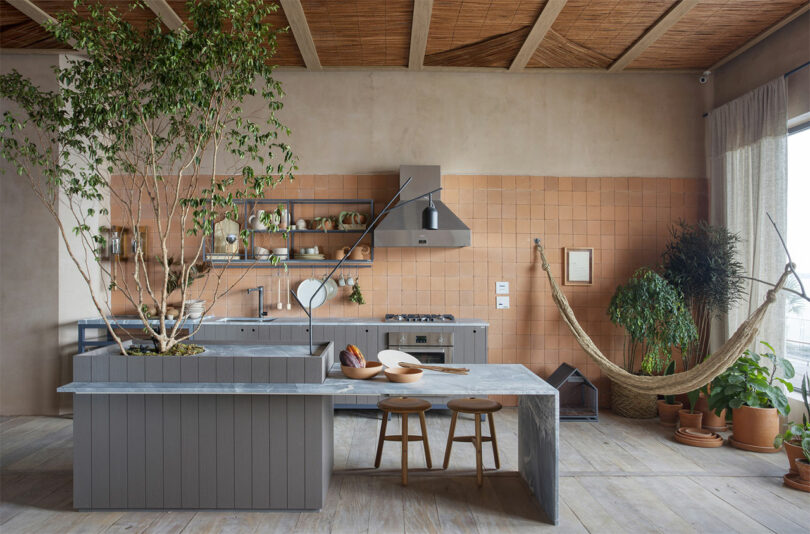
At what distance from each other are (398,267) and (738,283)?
2996mm

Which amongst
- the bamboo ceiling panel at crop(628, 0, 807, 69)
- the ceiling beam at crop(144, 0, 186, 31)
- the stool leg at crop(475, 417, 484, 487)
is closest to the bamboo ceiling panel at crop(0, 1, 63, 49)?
the ceiling beam at crop(144, 0, 186, 31)

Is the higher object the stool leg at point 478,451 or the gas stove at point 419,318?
the gas stove at point 419,318

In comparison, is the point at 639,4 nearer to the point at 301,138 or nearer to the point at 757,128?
the point at 757,128

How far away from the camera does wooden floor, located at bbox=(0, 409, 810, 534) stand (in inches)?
108

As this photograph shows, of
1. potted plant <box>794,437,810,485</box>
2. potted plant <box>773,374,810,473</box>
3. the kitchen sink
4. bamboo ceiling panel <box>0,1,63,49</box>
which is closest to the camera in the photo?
potted plant <box>794,437,810,485</box>

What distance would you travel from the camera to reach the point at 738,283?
457cm

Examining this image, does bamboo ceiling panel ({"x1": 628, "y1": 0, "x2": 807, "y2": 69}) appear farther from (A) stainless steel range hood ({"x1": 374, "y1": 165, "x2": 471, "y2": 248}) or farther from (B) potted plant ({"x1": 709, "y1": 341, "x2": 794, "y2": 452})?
(B) potted plant ({"x1": 709, "y1": 341, "x2": 794, "y2": 452})

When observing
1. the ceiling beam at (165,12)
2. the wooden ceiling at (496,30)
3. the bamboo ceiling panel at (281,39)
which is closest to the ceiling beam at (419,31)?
the wooden ceiling at (496,30)

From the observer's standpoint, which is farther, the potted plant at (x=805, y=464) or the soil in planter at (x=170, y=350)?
the potted plant at (x=805, y=464)

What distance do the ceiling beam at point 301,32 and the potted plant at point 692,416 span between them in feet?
14.0

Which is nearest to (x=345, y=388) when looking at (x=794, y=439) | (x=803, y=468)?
(x=803, y=468)

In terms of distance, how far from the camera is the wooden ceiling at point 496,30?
13.2ft

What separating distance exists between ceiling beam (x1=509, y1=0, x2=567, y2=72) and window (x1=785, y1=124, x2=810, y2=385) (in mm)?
2116

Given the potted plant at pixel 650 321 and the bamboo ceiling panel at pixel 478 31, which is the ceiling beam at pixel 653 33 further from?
the potted plant at pixel 650 321
